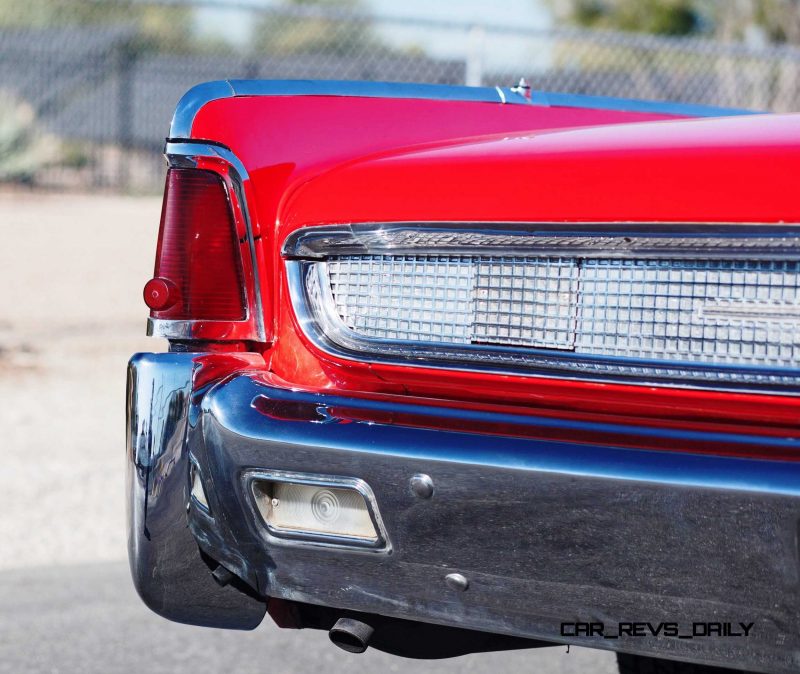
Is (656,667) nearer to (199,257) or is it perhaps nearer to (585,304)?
(585,304)

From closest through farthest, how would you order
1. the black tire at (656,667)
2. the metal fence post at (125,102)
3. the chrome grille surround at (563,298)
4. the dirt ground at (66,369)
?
1. the chrome grille surround at (563,298)
2. the black tire at (656,667)
3. the dirt ground at (66,369)
4. the metal fence post at (125,102)

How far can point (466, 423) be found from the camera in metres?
1.89

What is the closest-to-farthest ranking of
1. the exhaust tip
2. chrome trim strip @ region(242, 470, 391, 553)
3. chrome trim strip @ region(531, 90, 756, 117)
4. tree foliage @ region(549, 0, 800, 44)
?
chrome trim strip @ region(242, 470, 391, 553)
the exhaust tip
chrome trim strip @ region(531, 90, 756, 117)
tree foliage @ region(549, 0, 800, 44)

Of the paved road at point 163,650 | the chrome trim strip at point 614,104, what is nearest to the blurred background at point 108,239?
the paved road at point 163,650

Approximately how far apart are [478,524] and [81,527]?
2.91 metres

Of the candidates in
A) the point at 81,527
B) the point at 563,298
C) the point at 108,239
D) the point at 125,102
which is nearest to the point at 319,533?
the point at 563,298

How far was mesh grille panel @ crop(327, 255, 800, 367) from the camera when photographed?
5.85 feet

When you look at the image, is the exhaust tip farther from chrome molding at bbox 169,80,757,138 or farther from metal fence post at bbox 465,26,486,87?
metal fence post at bbox 465,26,486,87

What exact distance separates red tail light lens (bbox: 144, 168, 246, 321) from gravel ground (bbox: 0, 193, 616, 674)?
133 cm

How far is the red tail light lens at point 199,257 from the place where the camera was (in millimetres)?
2227

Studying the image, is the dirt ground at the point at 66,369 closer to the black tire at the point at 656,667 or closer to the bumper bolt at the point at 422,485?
the black tire at the point at 656,667

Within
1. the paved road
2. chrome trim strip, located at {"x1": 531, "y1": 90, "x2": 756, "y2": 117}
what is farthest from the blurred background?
chrome trim strip, located at {"x1": 531, "y1": 90, "x2": 756, "y2": 117}

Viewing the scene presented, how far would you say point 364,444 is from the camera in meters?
1.89

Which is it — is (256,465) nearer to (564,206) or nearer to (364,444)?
(364,444)
